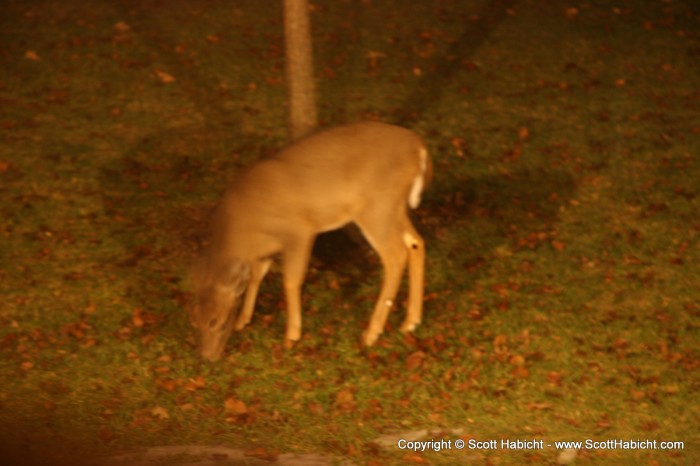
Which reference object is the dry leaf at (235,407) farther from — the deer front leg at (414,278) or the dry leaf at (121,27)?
the dry leaf at (121,27)

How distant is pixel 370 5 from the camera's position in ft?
45.2

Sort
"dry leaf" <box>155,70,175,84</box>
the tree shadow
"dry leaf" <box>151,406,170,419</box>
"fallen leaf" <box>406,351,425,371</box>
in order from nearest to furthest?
"dry leaf" <box>151,406,170,419</box> < "fallen leaf" <box>406,351,425,371</box> < the tree shadow < "dry leaf" <box>155,70,175,84</box>

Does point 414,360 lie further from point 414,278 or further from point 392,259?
point 392,259

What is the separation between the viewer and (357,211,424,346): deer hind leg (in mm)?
7090

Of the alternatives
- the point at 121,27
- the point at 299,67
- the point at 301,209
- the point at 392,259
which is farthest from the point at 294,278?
the point at 121,27

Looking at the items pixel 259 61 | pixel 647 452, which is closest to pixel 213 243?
pixel 647 452

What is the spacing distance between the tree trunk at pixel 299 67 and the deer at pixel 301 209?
128cm

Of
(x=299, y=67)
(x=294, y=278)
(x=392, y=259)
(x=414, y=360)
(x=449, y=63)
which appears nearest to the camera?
(x=294, y=278)

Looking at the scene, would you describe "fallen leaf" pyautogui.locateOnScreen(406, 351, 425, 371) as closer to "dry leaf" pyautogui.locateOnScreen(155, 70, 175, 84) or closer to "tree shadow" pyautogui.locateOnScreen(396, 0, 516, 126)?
"tree shadow" pyautogui.locateOnScreen(396, 0, 516, 126)

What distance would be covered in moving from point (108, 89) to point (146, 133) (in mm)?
1324

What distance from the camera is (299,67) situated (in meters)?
8.53

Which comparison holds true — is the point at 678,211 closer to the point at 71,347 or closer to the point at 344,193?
the point at 344,193

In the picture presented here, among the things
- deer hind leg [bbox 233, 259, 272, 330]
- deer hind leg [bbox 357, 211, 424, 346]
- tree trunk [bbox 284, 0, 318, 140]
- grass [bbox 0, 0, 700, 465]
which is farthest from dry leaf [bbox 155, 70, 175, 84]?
deer hind leg [bbox 357, 211, 424, 346]

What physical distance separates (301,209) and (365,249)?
188 cm
